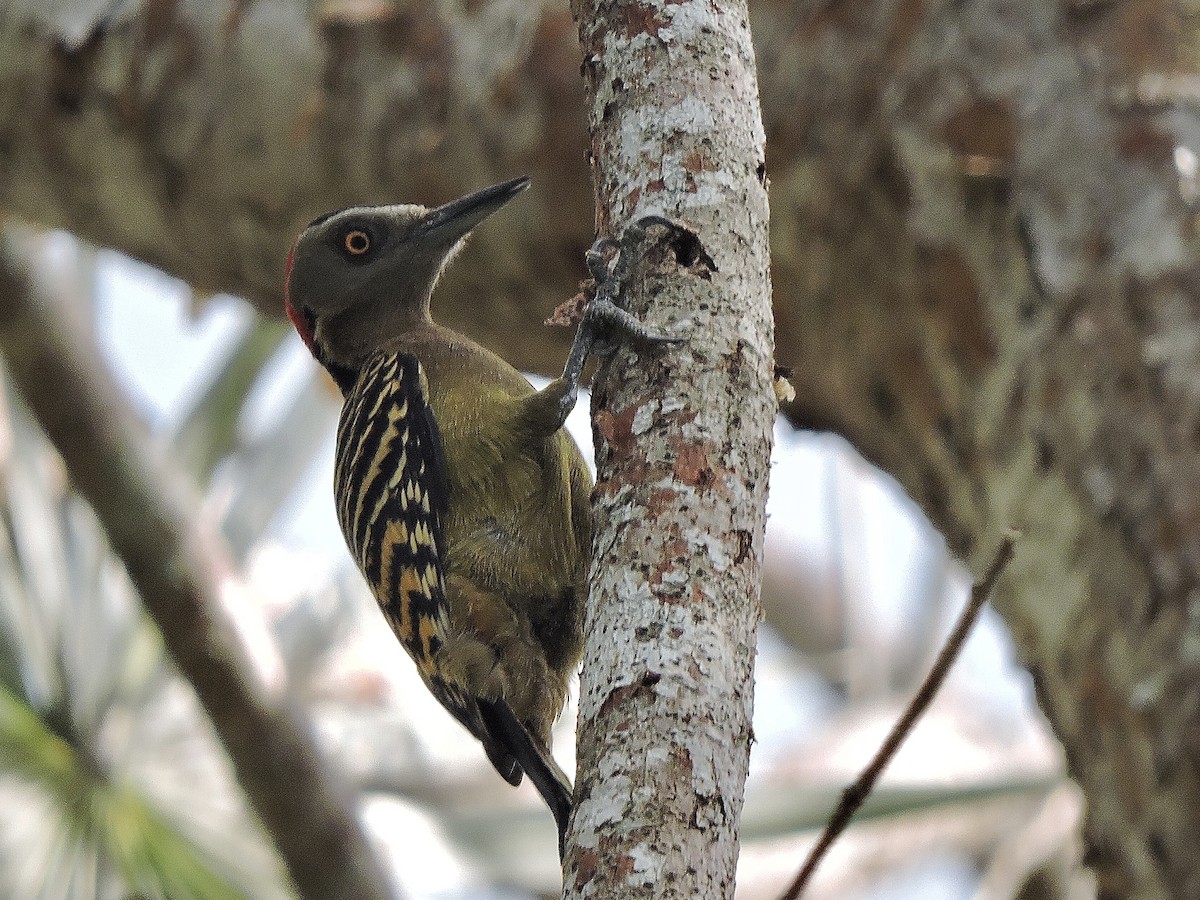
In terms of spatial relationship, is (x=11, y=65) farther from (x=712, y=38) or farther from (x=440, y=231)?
(x=712, y=38)

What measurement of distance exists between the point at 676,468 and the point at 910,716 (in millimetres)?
521

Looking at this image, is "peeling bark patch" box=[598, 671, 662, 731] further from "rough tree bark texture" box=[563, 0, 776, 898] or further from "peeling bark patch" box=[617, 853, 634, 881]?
"peeling bark patch" box=[617, 853, 634, 881]

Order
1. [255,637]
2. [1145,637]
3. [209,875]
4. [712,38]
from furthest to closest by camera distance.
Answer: [209,875], [255,637], [1145,637], [712,38]

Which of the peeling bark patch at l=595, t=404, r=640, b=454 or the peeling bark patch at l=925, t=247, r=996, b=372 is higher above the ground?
the peeling bark patch at l=925, t=247, r=996, b=372

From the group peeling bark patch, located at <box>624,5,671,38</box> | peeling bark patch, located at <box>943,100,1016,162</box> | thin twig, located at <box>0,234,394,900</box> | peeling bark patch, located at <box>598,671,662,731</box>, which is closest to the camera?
peeling bark patch, located at <box>598,671,662,731</box>

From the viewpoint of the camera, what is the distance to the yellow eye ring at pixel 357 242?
4.87 meters

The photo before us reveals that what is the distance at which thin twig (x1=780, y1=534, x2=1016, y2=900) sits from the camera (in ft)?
7.18

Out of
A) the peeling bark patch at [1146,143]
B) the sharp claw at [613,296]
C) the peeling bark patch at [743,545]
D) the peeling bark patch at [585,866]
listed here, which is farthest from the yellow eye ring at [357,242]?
the peeling bark patch at [585,866]

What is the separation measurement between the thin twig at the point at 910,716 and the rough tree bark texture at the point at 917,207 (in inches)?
50.9

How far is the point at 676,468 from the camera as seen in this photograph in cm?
211

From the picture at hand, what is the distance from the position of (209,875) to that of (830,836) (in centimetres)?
384

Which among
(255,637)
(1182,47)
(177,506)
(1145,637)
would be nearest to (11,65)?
(177,506)

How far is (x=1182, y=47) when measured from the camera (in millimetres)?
3896

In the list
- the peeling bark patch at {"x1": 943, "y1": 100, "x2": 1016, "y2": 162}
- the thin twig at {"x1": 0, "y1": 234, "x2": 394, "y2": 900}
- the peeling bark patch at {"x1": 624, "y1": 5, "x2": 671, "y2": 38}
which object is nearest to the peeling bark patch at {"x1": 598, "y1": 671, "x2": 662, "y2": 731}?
the peeling bark patch at {"x1": 624, "y1": 5, "x2": 671, "y2": 38}
